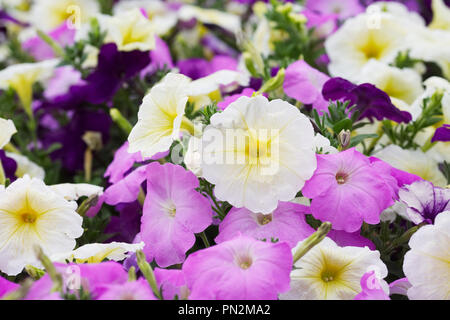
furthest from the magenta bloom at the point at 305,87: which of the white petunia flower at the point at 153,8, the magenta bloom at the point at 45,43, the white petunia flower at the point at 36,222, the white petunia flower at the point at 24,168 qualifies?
the magenta bloom at the point at 45,43

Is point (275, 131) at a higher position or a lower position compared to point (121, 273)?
higher

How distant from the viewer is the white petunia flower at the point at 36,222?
2.64 ft

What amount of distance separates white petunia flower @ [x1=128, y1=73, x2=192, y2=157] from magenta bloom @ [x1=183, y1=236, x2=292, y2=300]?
0.23 metres

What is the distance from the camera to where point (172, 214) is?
0.85 meters

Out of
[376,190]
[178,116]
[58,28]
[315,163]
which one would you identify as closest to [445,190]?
[376,190]

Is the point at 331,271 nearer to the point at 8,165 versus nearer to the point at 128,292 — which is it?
the point at 128,292

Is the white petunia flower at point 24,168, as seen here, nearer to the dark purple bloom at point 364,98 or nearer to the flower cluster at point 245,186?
the flower cluster at point 245,186

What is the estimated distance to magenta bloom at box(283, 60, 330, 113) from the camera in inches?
38.9

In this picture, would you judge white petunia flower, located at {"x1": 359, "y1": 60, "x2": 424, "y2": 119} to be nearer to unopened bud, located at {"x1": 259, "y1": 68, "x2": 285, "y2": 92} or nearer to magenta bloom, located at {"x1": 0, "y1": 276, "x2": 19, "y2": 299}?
unopened bud, located at {"x1": 259, "y1": 68, "x2": 285, "y2": 92}

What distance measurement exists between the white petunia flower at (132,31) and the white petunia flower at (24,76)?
8.1 inches

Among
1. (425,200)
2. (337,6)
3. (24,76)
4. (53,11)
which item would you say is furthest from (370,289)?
(53,11)

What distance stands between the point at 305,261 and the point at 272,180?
0.40 feet
